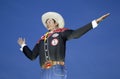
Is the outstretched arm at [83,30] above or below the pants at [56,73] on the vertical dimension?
above

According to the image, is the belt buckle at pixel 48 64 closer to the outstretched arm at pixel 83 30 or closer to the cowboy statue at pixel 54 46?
the cowboy statue at pixel 54 46

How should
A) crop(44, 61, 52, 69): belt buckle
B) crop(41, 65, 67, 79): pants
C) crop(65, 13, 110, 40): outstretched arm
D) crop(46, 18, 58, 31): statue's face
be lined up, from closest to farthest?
crop(65, 13, 110, 40): outstretched arm → crop(41, 65, 67, 79): pants → crop(44, 61, 52, 69): belt buckle → crop(46, 18, 58, 31): statue's face

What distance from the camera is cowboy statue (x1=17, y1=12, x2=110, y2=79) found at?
14.3ft

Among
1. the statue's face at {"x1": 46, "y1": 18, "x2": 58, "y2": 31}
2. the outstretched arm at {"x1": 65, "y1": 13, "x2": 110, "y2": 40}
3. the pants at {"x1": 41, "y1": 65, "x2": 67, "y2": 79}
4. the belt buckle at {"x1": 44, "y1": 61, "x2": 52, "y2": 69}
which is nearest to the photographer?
the outstretched arm at {"x1": 65, "y1": 13, "x2": 110, "y2": 40}

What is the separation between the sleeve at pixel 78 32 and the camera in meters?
4.13

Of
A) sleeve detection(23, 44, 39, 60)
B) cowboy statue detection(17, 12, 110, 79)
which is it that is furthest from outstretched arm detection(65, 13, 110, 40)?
sleeve detection(23, 44, 39, 60)

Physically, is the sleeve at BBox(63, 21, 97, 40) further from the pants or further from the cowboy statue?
the pants

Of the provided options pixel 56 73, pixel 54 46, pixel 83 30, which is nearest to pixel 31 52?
pixel 54 46

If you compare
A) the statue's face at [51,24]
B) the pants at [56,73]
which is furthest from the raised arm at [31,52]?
the pants at [56,73]

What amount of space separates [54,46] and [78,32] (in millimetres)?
476

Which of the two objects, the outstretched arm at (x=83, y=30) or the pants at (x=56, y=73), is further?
the pants at (x=56, y=73)

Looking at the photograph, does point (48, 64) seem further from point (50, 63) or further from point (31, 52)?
point (31, 52)

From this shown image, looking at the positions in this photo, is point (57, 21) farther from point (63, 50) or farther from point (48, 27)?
point (63, 50)

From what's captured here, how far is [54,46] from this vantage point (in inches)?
178
